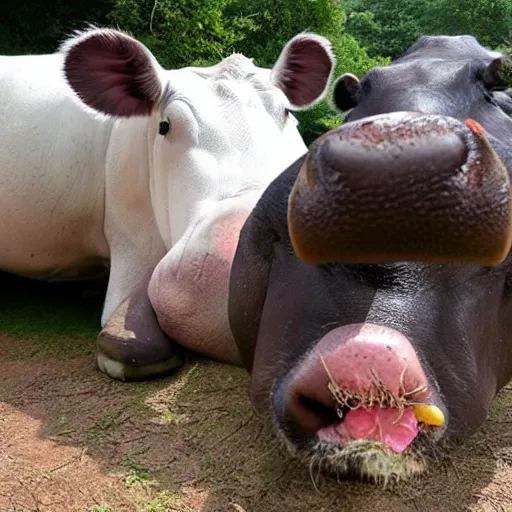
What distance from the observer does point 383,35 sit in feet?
50.0

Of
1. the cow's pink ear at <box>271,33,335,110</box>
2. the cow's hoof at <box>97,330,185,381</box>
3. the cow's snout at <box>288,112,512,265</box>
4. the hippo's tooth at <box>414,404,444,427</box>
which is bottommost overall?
the cow's hoof at <box>97,330,185,381</box>

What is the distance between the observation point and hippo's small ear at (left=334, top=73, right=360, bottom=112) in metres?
1.96

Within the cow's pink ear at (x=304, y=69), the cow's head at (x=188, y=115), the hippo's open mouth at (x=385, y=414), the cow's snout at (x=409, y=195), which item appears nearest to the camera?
the cow's snout at (x=409, y=195)

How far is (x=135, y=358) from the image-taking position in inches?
91.7

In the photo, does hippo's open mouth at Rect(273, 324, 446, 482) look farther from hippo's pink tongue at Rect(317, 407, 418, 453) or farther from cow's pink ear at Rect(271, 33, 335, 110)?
cow's pink ear at Rect(271, 33, 335, 110)

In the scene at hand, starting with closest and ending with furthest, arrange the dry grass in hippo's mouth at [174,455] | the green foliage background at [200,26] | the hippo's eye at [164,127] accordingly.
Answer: the dry grass in hippo's mouth at [174,455] → the hippo's eye at [164,127] → the green foliage background at [200,26]

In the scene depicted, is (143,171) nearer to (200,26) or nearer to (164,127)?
(164,127)

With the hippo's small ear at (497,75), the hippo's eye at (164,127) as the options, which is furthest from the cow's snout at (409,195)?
the hippo's eye at (164,127)

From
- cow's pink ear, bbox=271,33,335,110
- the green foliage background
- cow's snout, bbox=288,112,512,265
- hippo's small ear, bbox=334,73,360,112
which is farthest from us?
the green foliage background

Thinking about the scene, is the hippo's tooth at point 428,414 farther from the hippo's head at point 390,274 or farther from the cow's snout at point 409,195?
the cow's snout at point 409,195

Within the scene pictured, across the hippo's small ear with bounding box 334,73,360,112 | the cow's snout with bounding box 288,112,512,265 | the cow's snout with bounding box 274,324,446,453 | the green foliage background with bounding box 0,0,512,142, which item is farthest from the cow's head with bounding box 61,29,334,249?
the green foliage background with bounding box 0,0,512,142

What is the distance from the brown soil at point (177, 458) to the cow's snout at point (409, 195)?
0.75 metres

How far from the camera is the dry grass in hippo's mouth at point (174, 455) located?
1.54 m

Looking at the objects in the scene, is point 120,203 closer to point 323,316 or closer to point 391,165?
point 323,316
